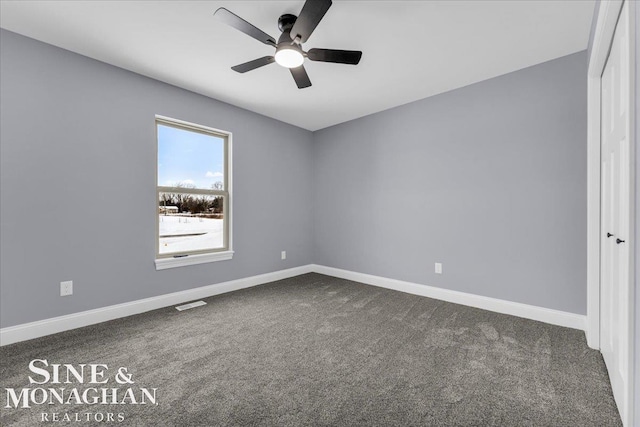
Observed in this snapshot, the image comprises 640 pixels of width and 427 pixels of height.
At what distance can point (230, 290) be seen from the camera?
375 cm

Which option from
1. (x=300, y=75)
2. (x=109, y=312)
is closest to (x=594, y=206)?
(x=300, y=75)

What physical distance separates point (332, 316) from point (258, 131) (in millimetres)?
2856

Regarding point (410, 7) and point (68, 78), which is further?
point (68, 78)

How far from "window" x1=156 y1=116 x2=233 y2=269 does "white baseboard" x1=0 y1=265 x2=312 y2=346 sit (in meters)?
0.37

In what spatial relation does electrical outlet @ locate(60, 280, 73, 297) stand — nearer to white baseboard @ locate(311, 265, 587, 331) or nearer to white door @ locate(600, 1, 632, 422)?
white baseboard @ locate(311, 265, 587, 331)

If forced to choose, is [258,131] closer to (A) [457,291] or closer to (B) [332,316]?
(B) [332,316]

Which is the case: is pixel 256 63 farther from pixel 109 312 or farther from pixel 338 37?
pixel 109 312

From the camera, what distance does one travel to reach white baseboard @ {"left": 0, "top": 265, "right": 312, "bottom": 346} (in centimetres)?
226

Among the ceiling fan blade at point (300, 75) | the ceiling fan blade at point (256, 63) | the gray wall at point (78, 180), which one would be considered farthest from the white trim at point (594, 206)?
the gray wall at point (78, 180)

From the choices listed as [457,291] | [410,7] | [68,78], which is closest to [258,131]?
[68,78]

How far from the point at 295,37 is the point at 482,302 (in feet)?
10.5

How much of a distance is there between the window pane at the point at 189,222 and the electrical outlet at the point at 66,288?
0.84m

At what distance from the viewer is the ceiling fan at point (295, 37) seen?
1.72 m

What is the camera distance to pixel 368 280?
412 cm
